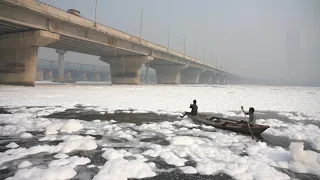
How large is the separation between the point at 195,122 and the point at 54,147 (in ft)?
20.6

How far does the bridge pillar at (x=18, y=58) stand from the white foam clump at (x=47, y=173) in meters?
25.3

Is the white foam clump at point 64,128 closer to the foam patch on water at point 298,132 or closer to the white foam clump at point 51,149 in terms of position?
the white foam clump at point 51,149

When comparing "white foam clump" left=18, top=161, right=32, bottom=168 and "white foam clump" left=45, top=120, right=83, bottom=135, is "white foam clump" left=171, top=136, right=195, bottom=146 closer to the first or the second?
"white foam clump" left=45, top=120, right=83, bottom=135

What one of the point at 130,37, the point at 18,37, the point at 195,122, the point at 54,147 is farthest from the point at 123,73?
the point at 54,147

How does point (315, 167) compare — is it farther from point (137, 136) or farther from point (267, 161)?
point (137, 136)

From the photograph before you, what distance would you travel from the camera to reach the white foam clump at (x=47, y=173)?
12.8 feet

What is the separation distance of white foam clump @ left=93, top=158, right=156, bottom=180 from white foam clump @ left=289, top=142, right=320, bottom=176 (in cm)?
322

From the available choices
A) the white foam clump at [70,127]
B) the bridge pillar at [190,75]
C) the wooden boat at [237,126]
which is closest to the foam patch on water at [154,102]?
the wooden boat at [237,126]

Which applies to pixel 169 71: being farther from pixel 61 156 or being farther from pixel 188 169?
pixel 188 169

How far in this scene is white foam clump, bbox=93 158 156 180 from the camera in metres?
3.98

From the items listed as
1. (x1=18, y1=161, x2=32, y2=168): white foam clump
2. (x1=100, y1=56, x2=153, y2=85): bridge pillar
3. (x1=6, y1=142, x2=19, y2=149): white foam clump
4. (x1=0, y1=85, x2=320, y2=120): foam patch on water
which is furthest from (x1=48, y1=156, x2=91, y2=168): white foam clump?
(x1=100, y1=56, x2=153, y2=85): bridge pillar

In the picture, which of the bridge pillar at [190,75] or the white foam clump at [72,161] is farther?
the bridge pillar at [190,75]

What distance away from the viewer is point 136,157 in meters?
5.12

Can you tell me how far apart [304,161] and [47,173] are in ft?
18.0
